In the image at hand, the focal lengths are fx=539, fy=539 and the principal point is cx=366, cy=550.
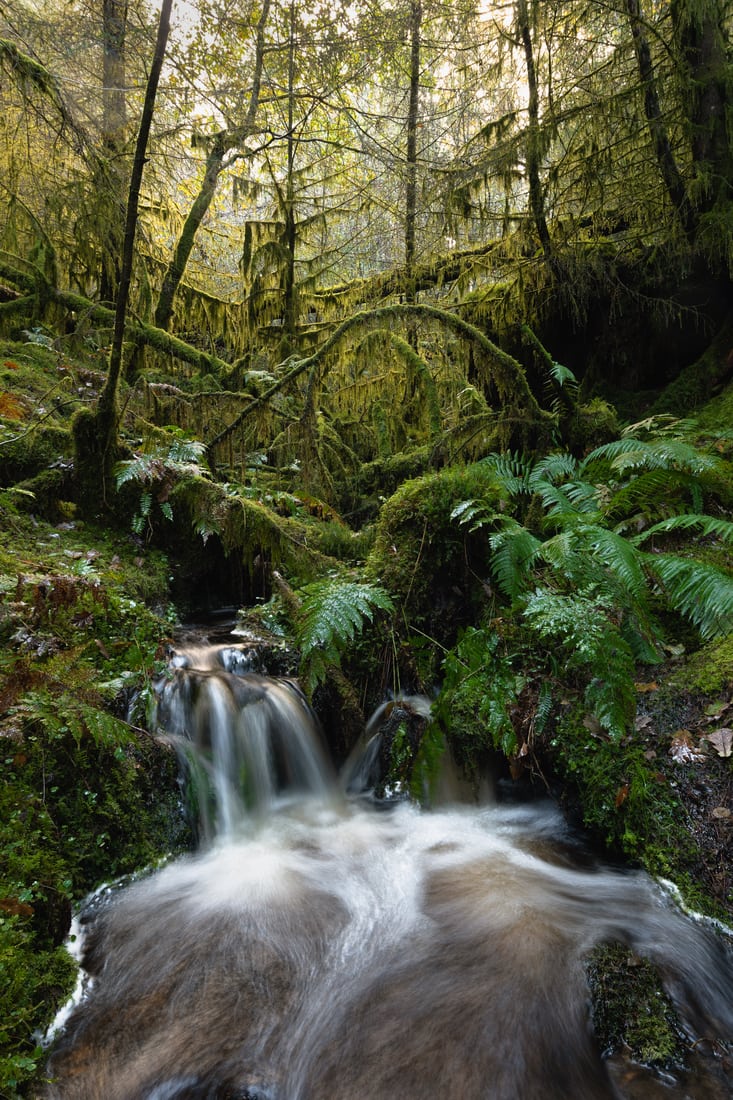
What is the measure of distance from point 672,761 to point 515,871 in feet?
3.84

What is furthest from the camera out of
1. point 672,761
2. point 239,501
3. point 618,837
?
point 239,501

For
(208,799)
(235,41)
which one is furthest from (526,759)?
(235,41)

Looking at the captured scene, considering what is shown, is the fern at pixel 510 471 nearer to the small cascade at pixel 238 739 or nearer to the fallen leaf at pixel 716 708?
the fallen leaf at pixel 716 708

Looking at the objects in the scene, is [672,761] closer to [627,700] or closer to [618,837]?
[627,700]

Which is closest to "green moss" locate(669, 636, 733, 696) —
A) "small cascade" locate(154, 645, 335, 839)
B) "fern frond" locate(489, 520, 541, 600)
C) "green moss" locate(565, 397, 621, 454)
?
"fern frond" locate(489, 520, 541, 600)


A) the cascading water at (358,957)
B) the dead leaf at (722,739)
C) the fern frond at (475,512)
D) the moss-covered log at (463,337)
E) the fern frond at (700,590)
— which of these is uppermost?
the moss-covered log at (463,337)

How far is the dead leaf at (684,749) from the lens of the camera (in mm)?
2797

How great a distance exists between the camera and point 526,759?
353 cm

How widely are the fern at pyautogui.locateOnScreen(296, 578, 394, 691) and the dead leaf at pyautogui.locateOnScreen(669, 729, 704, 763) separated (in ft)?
6.24

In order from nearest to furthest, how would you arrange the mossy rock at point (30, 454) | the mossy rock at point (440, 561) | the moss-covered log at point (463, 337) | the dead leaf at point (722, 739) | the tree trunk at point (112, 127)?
the dead leaf at point (722, 739)
the tree trunk at point (112, 127)
the mossy rock at point (440, 561)
the mossy rock at point (30, 454)
the moss-covered log at point (463, 337)

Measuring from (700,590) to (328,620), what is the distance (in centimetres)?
230

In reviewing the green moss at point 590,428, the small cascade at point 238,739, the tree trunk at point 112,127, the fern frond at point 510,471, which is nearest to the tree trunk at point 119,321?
the tree trunk at point 112,127

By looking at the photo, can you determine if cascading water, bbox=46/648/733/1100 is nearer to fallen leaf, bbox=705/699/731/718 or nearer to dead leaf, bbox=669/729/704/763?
dead leaf, bbox=669/729/704/763

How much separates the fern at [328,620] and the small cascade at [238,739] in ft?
1.52
